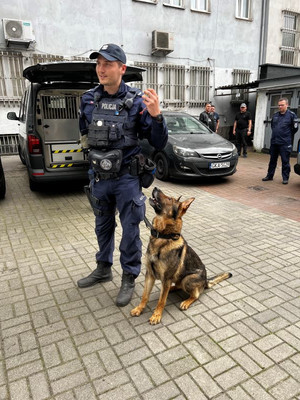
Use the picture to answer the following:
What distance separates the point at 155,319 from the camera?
101 inches

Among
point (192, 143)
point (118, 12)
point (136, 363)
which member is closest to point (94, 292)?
point (136, 363)

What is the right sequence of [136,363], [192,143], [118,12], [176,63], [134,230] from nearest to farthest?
[136,363] < [134,230] < [192,143] < [118,12] < [176,63]

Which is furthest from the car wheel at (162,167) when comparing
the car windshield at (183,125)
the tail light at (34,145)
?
the tail light at (34,145)

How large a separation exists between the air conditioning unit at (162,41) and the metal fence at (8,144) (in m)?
6.64

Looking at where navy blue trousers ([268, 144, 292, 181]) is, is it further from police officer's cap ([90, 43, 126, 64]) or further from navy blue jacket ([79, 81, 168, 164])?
police officer's cap ([90, 43, 126, 64])

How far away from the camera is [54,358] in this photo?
7.25 ft

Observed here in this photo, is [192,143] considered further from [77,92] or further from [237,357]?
[237,357]

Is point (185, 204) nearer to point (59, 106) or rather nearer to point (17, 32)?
point (59, 106)

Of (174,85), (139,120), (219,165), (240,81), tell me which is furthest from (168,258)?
(240,81)

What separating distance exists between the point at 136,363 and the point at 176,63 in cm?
1378

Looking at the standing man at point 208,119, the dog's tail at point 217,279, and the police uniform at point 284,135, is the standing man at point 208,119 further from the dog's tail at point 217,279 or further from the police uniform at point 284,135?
the dog's tail at point 217,279

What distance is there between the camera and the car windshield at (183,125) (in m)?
8.06

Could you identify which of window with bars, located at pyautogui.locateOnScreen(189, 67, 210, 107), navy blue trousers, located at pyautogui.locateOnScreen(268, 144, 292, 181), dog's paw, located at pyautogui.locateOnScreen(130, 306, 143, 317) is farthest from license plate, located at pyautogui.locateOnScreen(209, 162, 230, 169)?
window with bars, located at pyautogui.locateOnScreen(189, 67, 210, 107)

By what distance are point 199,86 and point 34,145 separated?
10897 mm
